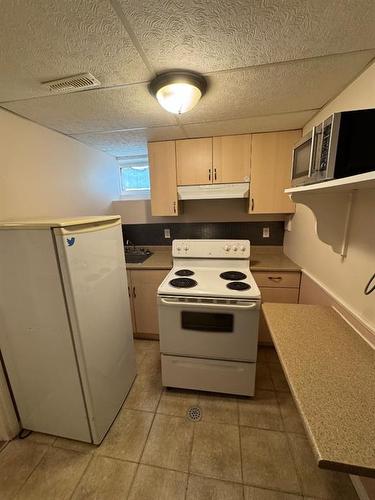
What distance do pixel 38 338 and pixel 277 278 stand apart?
1.99m

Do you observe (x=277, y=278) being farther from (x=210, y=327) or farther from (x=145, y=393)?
(x=145, y=393)

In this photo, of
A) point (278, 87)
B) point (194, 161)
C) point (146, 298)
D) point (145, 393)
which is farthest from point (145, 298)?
point (278, 87)

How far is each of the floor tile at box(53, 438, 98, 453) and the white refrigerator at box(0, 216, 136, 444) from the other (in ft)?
0.18

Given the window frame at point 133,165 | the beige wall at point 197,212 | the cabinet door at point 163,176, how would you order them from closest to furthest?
the cabinet door at point 163,176
the beige wall at point 197,212
the window frame at point 133,165

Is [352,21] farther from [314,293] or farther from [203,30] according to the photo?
[314,293]

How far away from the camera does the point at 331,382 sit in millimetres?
832

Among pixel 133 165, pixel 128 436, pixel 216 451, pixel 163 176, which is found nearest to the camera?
pixel 216 451

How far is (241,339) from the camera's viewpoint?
5.23ft

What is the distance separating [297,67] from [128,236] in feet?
7.96

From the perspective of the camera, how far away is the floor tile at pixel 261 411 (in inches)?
60.0

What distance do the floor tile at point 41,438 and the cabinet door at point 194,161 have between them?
2.39m

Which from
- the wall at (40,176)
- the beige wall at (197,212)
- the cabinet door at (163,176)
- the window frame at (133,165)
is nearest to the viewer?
the wall at (40,176)

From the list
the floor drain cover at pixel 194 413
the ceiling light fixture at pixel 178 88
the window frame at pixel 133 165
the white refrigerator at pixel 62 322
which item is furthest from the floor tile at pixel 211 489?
the window frame at pixel 133 165

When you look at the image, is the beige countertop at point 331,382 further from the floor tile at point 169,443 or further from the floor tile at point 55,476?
the floor tile at point 55,476
